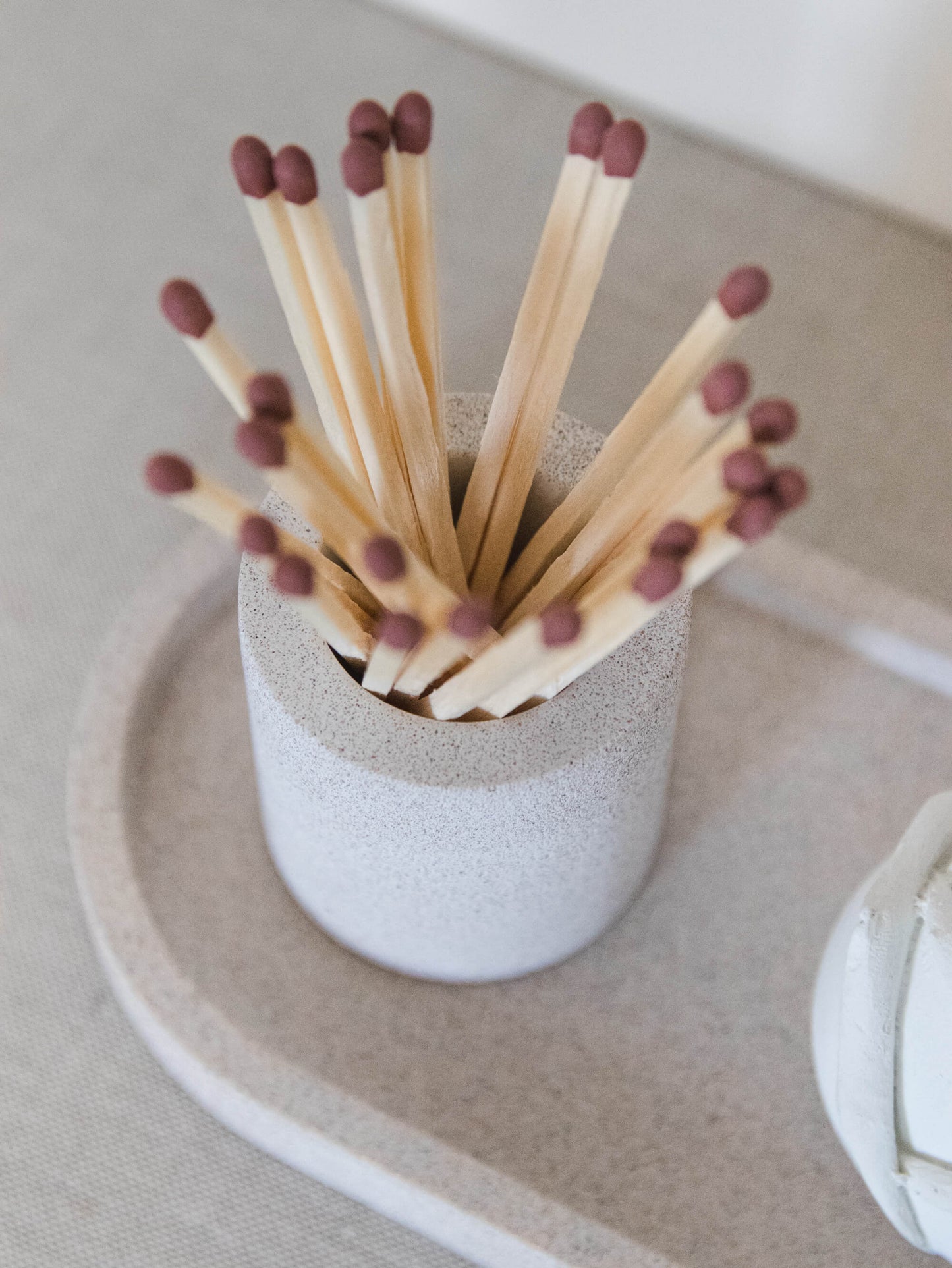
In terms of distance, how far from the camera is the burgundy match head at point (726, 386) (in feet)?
0.62

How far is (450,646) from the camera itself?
206 mm

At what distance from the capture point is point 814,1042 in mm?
314

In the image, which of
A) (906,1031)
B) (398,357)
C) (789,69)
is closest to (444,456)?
(398,357)

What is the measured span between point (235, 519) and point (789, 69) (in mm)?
388

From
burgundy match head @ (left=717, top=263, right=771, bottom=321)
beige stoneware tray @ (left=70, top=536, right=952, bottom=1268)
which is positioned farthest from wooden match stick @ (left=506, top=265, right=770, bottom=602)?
beige stoneware tray @ (left=70, top=536, right=952, bottom=1268)

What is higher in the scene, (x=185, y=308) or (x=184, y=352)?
(x=185, y=308)

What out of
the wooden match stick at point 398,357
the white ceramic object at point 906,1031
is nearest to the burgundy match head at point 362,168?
the wooden match stick at point 398,357

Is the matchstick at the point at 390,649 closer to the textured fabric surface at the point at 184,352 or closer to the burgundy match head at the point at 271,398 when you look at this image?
the burgundy match head at the point at 271,398

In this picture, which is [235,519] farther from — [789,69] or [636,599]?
[789,69]

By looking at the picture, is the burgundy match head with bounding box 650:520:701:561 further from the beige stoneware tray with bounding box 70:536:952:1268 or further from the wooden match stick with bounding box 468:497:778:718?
the beige stoneware tray with bounding box 70:536:952:1268

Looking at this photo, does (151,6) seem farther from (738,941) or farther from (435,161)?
(738,941)

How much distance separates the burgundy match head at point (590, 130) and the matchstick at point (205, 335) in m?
0.07

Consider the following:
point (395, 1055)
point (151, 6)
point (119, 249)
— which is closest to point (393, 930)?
point (395, 1055)

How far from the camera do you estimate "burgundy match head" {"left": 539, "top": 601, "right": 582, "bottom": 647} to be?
0.19m
